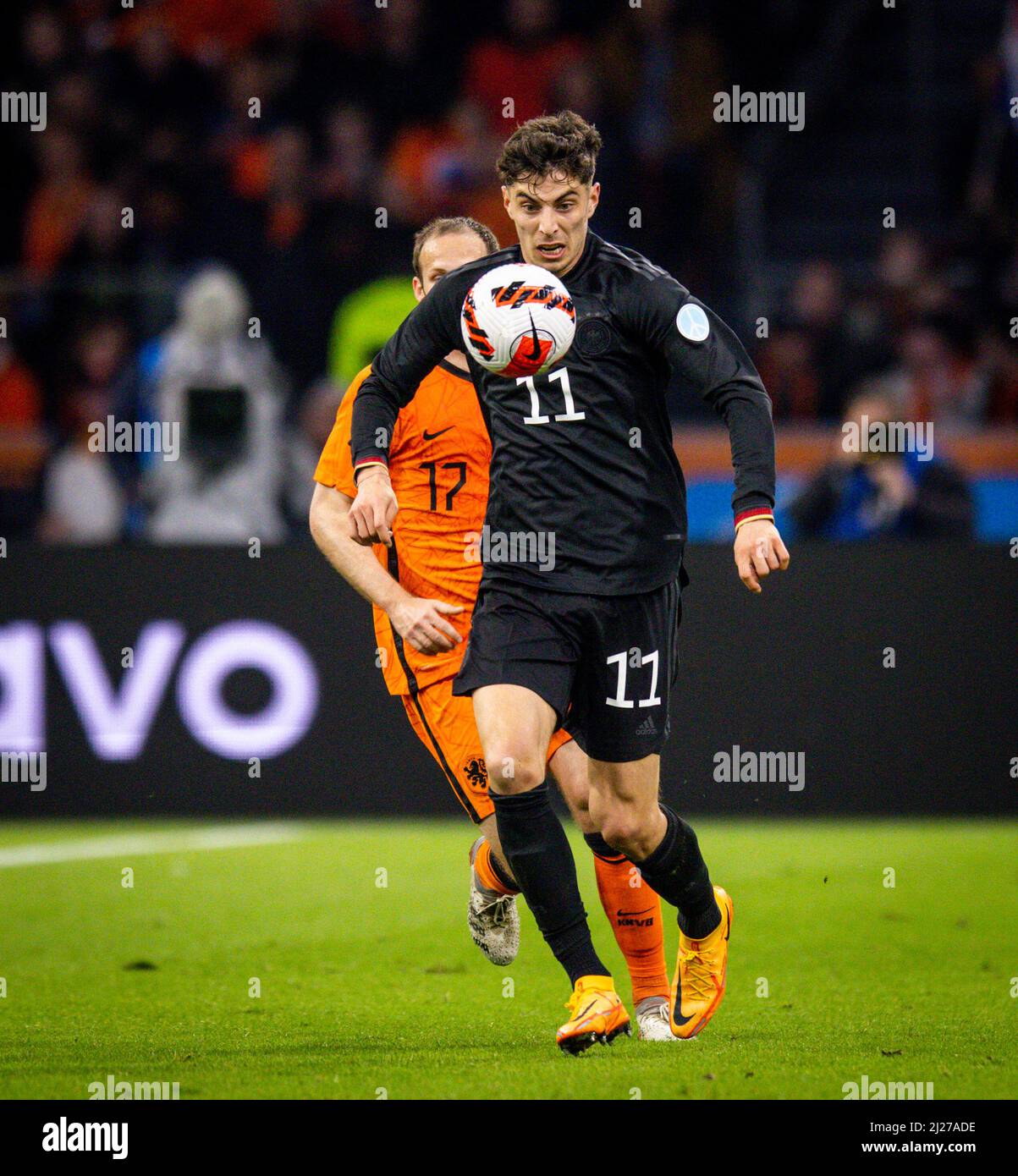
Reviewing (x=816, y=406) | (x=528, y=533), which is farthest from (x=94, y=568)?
(x=528, y=533)

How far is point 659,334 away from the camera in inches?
206

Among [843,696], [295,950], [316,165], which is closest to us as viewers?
[295,950]

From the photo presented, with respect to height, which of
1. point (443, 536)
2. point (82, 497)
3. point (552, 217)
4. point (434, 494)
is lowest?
point (443, 536)

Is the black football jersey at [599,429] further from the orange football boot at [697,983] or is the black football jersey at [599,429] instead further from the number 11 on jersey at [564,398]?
the orange football boot at [697,983]

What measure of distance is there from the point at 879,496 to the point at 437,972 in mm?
5105

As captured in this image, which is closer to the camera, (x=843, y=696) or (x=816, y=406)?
(x=843, y=696)

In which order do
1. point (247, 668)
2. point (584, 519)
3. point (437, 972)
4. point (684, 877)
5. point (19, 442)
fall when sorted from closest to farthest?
point (584, 519) < point (684, 877) < point (437, 972) < point (247, 668) < point (19, 442)

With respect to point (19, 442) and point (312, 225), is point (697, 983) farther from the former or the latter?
point (312, 225)

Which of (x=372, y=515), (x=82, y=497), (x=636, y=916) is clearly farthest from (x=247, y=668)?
(x=372, y=515)

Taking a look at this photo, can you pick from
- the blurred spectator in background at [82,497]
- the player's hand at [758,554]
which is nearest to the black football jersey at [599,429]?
the player's hand at [758,554]

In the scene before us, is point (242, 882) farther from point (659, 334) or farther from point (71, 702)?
point (659, 334)

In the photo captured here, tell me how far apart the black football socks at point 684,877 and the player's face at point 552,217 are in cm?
158

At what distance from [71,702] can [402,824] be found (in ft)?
6.21

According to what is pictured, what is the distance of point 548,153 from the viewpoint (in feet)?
17.1
